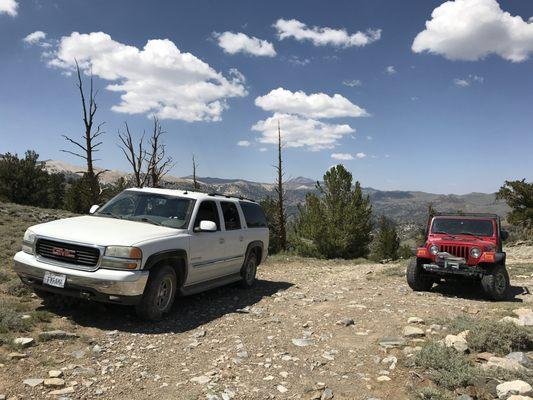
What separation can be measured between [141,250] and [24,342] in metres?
1.80

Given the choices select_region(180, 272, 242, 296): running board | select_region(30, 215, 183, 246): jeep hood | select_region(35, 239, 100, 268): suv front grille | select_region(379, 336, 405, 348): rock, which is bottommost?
select_region(379, 336, 405, 348): rock

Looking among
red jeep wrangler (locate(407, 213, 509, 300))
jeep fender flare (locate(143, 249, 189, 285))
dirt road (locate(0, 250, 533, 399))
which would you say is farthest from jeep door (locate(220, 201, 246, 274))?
red jeep wrangler (locate(407, 213, 509, 300))

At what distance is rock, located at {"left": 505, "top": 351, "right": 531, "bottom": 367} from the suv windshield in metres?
6.00

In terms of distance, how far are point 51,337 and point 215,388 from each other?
234cm

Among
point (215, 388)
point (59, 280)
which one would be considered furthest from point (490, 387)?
point (59, 280)

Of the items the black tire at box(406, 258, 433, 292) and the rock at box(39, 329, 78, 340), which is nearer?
the rock at box(39, 329, 78, 340)

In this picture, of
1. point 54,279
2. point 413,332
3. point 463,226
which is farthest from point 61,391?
point 463,226

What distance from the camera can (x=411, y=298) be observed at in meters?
9.82

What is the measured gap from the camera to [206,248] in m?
7.91

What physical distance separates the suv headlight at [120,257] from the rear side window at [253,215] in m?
3.87

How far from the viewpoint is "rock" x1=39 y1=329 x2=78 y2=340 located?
5.43m

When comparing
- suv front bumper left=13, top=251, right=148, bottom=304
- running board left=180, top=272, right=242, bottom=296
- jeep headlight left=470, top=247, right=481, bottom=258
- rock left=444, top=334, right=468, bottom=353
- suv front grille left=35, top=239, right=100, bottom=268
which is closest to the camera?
rock left=444, top=334, right=468, bottom=353

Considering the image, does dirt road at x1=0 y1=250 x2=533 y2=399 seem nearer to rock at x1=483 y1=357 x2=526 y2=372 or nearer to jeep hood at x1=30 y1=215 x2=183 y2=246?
rock at x1=483 y1=357 x2=526 y2=372

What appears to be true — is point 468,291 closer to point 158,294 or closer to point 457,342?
point 457,342
